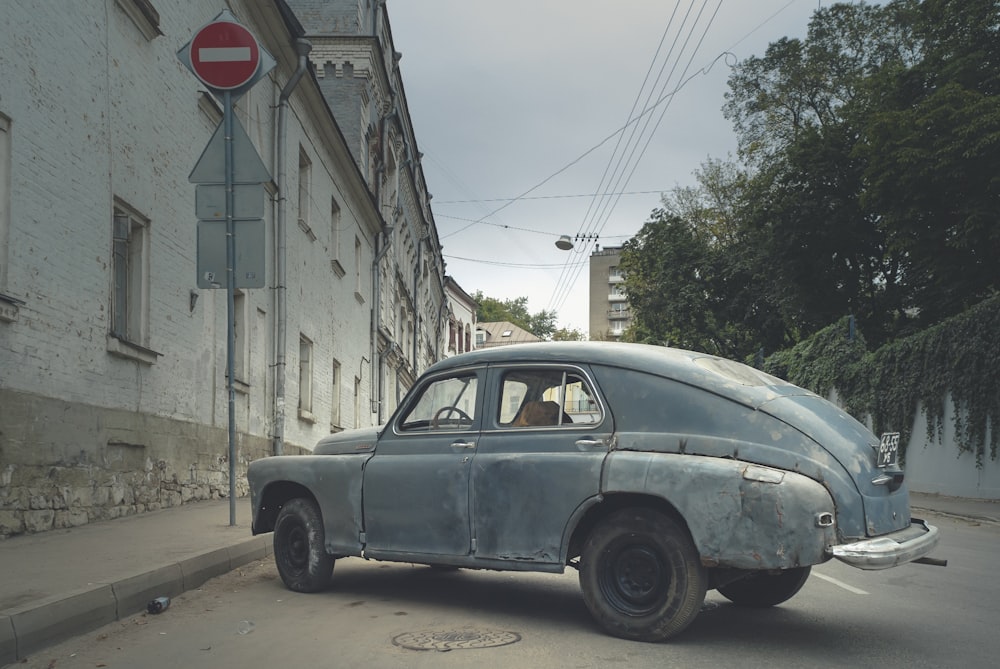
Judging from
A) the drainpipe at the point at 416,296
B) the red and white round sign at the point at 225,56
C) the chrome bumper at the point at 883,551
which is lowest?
the chrome bumper at the point at 883,551

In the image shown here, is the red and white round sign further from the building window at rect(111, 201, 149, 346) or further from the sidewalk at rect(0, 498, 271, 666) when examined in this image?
the sidewalk at rect(0, 498, 271, 666)

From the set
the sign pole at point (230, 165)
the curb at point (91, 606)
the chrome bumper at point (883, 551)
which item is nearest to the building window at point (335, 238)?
the sign pole at point (230, 165)

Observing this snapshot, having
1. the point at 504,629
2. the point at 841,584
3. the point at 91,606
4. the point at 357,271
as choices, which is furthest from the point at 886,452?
the point at 357,271

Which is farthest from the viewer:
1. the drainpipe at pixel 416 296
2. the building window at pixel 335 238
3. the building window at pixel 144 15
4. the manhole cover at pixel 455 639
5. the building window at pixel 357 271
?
the drainpipe at pixel 416 296

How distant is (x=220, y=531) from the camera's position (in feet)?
29.7

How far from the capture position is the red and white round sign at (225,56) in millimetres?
9461

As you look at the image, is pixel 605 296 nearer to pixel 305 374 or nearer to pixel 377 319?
pixel 377 319

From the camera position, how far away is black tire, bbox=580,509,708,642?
4910 millimetres

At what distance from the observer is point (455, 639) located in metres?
5.22

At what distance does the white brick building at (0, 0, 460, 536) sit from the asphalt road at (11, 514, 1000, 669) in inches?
110

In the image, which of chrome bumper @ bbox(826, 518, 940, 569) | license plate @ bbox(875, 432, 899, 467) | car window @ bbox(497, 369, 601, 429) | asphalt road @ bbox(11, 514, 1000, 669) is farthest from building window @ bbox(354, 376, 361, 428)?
chrome bumper @ bbox(826, 518, 940, 569)

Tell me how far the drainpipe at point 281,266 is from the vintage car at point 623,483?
11019 mm

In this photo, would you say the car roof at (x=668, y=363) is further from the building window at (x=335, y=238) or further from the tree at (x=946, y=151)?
the tree at (x=946, y=151)

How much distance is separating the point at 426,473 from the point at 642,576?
164 centimetres
